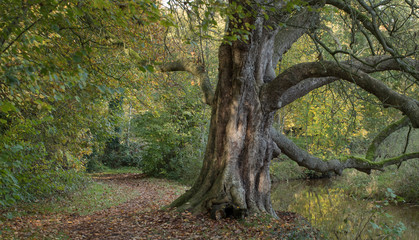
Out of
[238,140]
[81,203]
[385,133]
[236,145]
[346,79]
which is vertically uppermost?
[346,79]

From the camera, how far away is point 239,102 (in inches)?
240

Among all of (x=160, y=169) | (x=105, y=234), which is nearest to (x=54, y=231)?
(x=105, y=234)

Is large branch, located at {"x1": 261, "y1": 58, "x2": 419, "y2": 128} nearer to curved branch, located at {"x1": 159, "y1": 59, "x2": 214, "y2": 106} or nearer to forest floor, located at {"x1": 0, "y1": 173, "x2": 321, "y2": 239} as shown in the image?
curved branch, located at {"x1": 159, "y1": 59, "x2": 214, "y2": 106}

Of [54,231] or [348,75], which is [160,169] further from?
[348,75]

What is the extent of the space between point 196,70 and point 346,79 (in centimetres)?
370

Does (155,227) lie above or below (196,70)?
below

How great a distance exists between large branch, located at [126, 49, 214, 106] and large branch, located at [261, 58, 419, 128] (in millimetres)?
1532

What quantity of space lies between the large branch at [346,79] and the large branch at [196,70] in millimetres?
1532

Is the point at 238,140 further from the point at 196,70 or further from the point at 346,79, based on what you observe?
the point at 196,70

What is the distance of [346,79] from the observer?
5531 millimetres

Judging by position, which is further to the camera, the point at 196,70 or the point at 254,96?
the point at 196,70

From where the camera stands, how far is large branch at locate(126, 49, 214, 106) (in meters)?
7.20

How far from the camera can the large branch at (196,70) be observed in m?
7.20

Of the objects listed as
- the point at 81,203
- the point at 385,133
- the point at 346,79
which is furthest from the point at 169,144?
the point at 346,79
